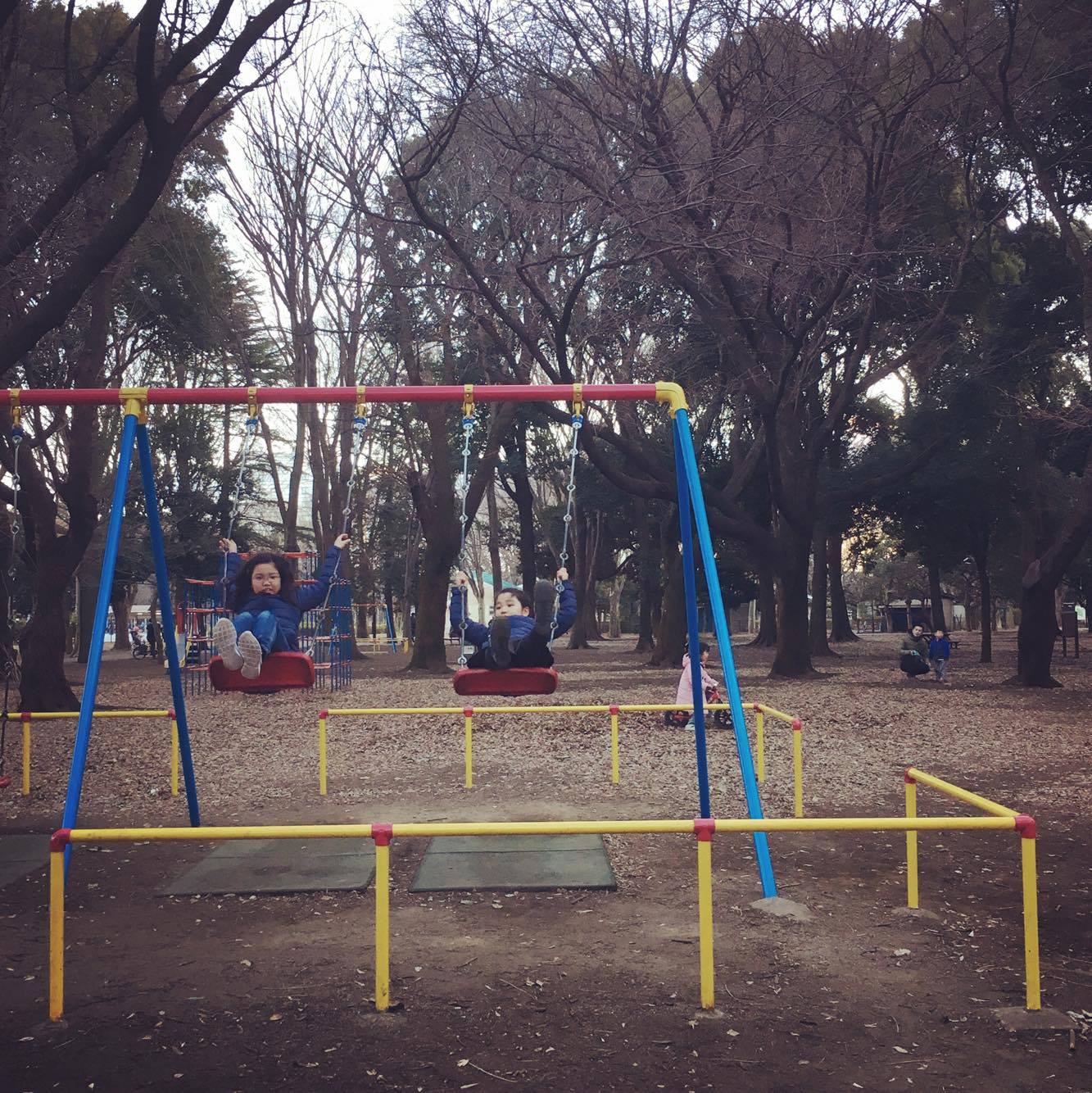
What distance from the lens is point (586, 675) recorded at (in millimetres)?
22547

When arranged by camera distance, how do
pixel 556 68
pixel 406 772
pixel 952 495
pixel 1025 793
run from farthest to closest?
pixel 952 495
pixel 556 68
pixel 406 772
pixel 1025 793

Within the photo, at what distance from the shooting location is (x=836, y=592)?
36562 millimetres

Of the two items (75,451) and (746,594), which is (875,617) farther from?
(75,451)

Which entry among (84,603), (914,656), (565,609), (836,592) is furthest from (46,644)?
(836,592)

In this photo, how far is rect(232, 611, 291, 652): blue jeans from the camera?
7.14m

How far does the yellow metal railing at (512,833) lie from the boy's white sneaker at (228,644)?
2.46m

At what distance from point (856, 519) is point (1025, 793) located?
21080 millimetres

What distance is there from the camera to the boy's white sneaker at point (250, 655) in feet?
22.8

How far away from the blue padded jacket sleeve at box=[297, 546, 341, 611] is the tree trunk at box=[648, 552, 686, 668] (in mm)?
15697

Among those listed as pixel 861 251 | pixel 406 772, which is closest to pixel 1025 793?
pixel 406 772

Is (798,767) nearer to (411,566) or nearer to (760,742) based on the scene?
(760,742)

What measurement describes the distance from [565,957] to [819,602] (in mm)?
26358

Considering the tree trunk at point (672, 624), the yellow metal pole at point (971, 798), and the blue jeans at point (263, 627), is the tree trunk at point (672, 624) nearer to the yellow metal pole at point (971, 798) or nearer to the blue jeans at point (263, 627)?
the blue jeans at point (263, 627)

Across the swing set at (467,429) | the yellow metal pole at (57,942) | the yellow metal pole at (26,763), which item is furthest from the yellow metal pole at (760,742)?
the yellow metal pole at (26,763)
